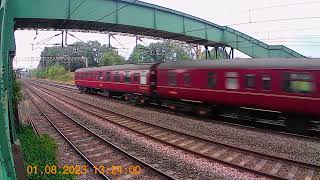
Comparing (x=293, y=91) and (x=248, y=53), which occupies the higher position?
(x=248, y=53)

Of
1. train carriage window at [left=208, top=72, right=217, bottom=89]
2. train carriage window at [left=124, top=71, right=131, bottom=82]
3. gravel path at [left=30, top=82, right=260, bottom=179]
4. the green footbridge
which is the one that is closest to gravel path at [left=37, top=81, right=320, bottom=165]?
train carriage window at [left=208, top=72, right=217, bottom=89]

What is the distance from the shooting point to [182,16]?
26.4m

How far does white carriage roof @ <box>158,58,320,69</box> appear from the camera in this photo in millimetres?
12034

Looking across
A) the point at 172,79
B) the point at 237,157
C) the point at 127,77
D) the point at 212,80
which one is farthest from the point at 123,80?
the point at 237,157

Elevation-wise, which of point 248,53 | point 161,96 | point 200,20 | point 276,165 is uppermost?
point 200,20

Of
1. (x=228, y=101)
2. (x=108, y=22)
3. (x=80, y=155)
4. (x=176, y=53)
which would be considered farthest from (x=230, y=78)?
(x=176, y=53)

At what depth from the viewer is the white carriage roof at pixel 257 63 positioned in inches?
474

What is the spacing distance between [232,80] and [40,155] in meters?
9.32

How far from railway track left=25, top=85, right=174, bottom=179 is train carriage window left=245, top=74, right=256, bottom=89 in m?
6.75

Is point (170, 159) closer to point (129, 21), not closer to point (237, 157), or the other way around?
point (237, 157)

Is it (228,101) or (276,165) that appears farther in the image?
(228,101)

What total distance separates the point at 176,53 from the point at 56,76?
34.4m

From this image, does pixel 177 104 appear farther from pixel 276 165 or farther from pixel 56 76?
pixel 56 76

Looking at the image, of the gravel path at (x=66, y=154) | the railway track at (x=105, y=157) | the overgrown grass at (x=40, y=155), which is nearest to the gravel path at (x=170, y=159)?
the railway track at (x=105, y=157)
